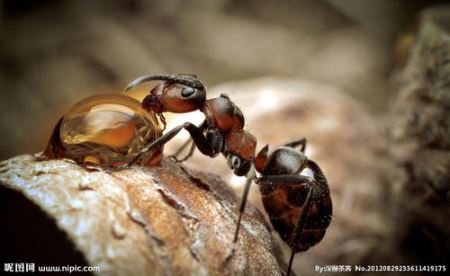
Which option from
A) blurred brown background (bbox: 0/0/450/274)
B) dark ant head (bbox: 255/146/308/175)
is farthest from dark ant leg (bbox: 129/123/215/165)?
blurred brown background (bbox: 0/0/450/274)

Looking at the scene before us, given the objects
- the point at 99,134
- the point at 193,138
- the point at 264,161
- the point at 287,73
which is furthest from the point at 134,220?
the point at 287,73

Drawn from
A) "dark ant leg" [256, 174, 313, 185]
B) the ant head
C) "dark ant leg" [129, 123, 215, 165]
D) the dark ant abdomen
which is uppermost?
the ant head

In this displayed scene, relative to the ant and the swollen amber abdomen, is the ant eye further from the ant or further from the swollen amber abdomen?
the swollen amber abdomen

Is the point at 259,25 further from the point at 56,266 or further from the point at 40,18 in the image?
the point at 56,266

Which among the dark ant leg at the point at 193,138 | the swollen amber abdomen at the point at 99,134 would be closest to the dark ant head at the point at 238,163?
the dark ant leg at the point at 193,138

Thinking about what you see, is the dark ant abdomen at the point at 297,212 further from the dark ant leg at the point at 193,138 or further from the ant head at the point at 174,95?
the ant head at the point at 174,95

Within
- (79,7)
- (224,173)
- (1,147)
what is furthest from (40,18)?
(224,173)

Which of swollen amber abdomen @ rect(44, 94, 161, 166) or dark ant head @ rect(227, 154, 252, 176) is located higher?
swollen amber abdomen @ rect(44, 94, 161, 166)

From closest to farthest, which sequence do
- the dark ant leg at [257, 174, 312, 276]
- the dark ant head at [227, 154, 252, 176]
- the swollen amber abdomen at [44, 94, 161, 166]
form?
the swollen amber abdomen at [44, 94, 161, 166], the dark ant leg at [257, 174, 312, 276], the dark ant head at [227, 154, 252, 176]
